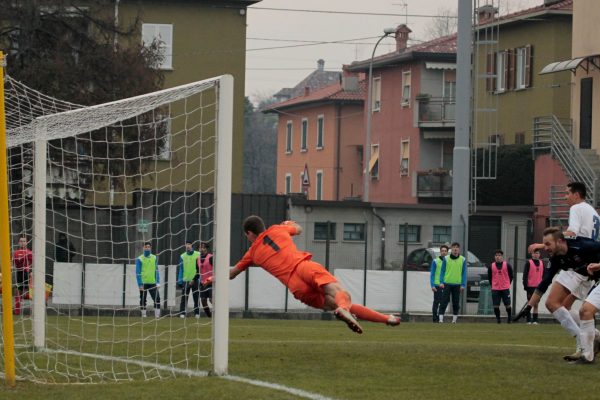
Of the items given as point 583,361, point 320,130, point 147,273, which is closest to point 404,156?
point 320,130

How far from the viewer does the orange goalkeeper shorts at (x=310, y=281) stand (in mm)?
13297

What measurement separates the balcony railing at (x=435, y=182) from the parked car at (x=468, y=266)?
68.8ft

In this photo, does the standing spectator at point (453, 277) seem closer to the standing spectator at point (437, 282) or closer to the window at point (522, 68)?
the standing spectator at point (437, 282)

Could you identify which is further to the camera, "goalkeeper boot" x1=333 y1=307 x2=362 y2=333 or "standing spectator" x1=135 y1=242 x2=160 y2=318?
"standing spectator" x1=135 y1=242 x2=160 y2=318

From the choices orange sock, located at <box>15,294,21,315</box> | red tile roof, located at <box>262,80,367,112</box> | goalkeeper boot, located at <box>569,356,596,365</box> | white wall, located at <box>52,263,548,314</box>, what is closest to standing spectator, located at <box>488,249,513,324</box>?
white wall, located at <box>52,263,548,314</box>

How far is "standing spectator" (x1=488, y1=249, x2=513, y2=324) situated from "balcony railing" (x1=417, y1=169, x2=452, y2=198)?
32.1 m

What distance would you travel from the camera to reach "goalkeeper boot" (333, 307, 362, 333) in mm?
12289

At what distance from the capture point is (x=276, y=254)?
13492mm

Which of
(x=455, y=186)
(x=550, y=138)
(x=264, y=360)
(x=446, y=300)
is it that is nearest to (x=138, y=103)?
(x=264, y=360)

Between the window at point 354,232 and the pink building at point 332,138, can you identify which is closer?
the window at point 354,232

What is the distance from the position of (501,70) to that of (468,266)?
22.1m

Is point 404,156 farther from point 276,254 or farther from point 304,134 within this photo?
point 276,254

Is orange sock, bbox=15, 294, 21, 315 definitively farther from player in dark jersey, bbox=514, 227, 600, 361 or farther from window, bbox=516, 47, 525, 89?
window, bbox=516, 47, 525, 89

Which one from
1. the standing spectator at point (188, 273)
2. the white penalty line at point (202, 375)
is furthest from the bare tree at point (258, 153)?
the white penalty line at point (202, 375)
